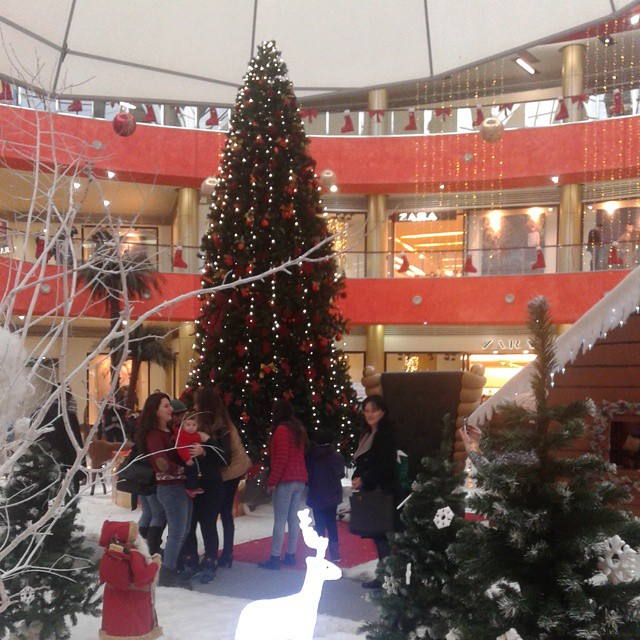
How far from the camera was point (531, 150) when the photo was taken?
19734 millimetres

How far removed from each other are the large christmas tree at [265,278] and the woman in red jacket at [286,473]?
225cm

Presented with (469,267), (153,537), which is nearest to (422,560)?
(153,537)

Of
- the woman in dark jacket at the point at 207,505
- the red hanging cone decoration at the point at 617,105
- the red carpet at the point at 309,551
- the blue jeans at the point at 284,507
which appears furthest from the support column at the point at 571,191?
the woman in dark jacket at the point at 207,505

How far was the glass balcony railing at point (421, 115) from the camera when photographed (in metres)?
18.9

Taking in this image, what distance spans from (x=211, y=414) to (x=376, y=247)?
15.0m

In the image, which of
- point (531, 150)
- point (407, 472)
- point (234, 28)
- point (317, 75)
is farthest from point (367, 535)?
point (531, 150)

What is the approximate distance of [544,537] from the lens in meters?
2.62

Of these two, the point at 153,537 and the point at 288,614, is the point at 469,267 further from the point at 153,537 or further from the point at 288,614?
the point at 288,614

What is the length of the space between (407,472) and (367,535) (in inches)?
25.5

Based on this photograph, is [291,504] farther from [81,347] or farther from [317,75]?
[81,347]

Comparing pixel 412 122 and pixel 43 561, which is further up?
pixel 412 122

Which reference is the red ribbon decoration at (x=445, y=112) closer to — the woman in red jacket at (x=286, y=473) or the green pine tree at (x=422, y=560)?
the woman in red jacket at (x=286, y=473)

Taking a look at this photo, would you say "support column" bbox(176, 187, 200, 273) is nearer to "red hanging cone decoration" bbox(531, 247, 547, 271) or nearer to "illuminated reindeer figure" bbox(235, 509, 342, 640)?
"red hanging cone decoration" bbox(531, 247, 547, 271)

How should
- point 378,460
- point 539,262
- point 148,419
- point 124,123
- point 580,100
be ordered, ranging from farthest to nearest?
point 580,100 → point 539,262 → point 124,123 → point 148,419 → point 378,460
